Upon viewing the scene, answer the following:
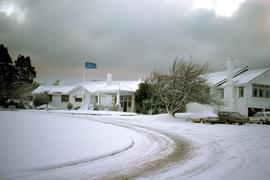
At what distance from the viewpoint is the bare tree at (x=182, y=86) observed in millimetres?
33750

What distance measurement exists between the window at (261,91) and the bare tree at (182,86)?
9520mm

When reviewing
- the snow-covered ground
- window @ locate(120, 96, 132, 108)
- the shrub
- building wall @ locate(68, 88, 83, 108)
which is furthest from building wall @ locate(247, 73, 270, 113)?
the shrub

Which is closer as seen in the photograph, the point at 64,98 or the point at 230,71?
the point at 230,71

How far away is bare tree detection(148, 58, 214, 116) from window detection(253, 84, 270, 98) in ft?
31.2

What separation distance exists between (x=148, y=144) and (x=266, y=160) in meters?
5.42

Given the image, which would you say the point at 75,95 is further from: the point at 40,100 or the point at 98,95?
the point at 98,95

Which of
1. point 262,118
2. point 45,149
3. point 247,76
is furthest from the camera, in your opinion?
point 247,76

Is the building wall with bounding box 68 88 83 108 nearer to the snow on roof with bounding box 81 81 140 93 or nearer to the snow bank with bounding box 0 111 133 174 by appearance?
the snow on roof with bounding box 81 81 140 93

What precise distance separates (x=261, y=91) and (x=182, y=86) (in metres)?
14.9

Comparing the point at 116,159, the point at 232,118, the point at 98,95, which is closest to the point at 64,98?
the point at 98,95

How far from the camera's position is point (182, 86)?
33.9 metres

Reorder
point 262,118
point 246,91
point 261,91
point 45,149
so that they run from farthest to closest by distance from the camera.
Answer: point 261,91, point 246,91, point 262,118, point 45,149

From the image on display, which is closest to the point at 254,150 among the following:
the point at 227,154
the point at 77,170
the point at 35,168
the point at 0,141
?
the point at 227,154

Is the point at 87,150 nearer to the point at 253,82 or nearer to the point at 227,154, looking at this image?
the point at 227,154
